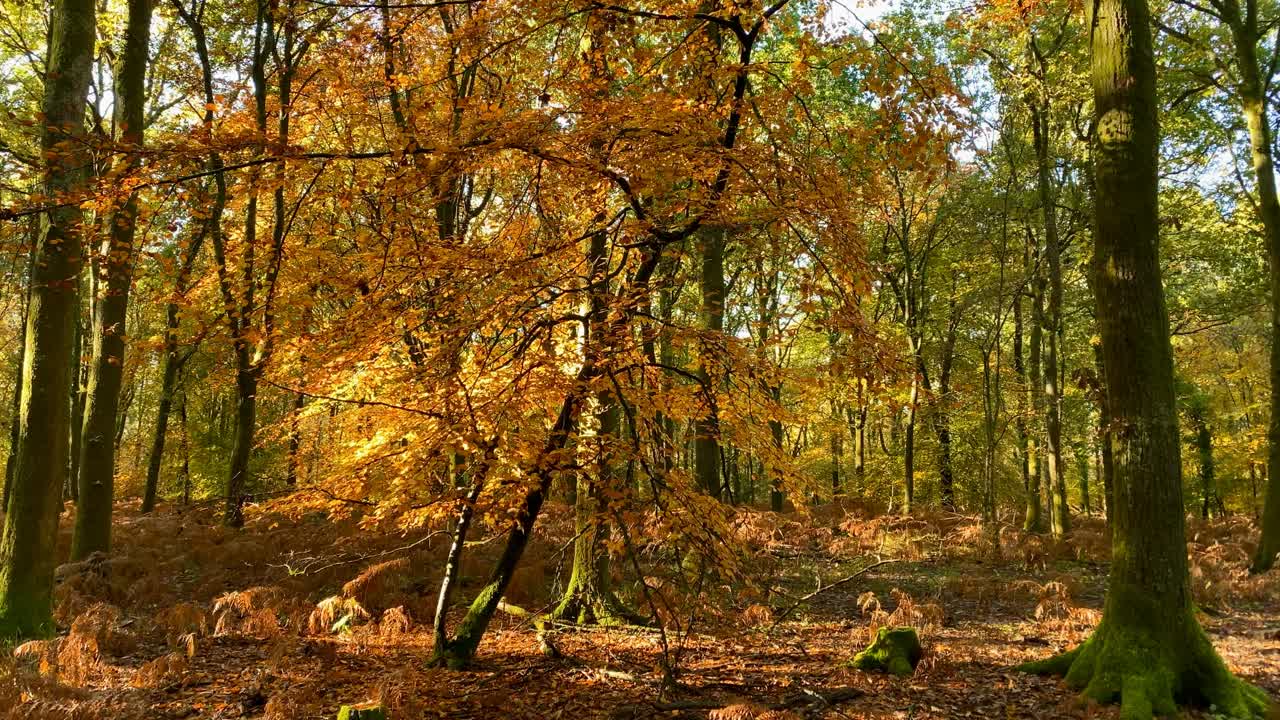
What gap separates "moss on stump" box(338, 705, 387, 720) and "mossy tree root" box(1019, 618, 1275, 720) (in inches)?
196

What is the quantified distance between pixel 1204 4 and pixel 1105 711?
1480 cm

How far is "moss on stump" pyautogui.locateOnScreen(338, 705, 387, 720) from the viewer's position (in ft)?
14.1

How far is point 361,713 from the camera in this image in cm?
431

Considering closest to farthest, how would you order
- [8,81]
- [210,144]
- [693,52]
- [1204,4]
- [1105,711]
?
[210,144] → [1105,711] → [693,52] → [1204,4] → [8,81]

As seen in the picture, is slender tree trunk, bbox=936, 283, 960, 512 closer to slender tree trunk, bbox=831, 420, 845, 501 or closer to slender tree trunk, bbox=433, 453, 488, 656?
slender tree trunk, bbox=831, 420, 845, 501

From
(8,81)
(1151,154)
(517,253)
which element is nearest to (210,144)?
(517,253)

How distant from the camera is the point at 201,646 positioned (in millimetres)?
6797

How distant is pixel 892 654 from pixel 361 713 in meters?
4.60

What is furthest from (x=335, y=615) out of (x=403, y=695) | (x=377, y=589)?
(x=403, y=695)

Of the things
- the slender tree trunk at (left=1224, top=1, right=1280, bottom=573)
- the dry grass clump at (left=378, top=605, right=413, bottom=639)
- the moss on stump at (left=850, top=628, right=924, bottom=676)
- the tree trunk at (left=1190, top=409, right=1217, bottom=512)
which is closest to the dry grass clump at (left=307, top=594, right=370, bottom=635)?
the dry grass clump at (left=378, top=605, right=413, bottom=639)

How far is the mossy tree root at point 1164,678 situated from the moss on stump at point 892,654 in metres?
1.44

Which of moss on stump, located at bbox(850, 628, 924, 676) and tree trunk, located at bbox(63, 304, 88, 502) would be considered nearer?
moss on stump, located at bbox(850, 628, 924, 676)

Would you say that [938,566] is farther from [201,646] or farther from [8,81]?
[8,81]

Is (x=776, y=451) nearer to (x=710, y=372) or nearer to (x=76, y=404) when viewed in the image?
(x=710, y=372)
